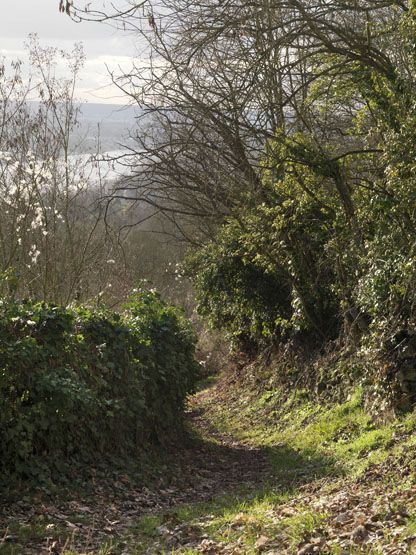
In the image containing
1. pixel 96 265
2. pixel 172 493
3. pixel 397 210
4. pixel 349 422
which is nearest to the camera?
pixel 172 493

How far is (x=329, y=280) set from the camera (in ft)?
54.9

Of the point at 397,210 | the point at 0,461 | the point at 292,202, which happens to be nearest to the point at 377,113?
the point at 397,210

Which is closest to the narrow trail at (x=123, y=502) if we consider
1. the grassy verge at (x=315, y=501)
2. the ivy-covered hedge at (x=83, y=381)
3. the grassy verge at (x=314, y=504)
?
the grassy verge at (x=314, y=504)

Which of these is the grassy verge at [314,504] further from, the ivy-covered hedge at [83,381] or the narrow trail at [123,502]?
the ivy-covered hedge at [83,381]

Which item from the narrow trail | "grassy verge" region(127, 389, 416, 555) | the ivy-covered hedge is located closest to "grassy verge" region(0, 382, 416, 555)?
"grassy verge" region(127, 389, 416, 555)

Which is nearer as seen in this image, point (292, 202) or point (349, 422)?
point (349, 422)

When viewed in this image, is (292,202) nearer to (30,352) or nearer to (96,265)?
(96,265)

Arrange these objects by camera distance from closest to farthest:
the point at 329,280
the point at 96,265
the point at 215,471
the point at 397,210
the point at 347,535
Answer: the point at 347,535
the point at 397,210
the point at 215,471
the point at 329,280
the point at 96,265

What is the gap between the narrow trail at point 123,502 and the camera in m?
7.16

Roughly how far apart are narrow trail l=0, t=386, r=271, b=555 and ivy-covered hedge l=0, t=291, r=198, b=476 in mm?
684

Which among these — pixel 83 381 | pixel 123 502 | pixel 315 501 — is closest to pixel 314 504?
pixel 315 501

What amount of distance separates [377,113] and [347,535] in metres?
8.16

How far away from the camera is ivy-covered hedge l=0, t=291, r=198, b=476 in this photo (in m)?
8.92

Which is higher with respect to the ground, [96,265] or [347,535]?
[96,265]
